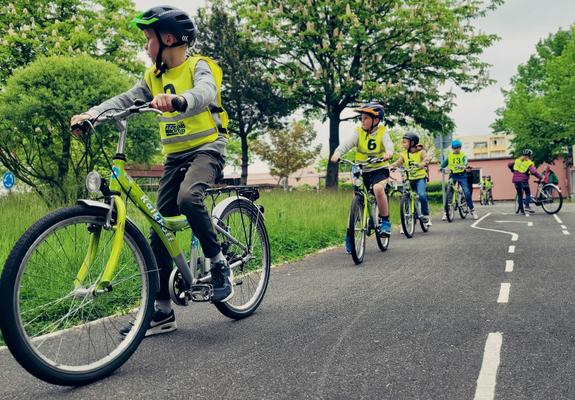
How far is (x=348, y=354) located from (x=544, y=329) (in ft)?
4.70

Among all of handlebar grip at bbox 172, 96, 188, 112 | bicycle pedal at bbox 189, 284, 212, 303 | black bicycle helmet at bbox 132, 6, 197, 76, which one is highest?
black bicycle helmet at bbox 132, 6, 197, 76

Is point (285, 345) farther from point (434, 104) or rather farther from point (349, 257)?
point (434, 104)

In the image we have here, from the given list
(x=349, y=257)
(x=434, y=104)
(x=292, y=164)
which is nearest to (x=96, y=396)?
(x=349, y=257)

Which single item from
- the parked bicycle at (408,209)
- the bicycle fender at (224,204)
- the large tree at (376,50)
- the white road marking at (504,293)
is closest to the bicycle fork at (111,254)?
the bicycle fender at (224,204)

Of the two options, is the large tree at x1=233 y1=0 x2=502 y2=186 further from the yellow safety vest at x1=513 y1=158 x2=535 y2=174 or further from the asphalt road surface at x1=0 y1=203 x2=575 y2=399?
the asphalt road surface at x1=0 y1=203 x2=575 y2=399

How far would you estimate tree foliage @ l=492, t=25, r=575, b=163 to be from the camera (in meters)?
37.8

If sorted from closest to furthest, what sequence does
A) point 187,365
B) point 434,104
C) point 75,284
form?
1. point 75,284
2. point 187,365
3. point 434,104

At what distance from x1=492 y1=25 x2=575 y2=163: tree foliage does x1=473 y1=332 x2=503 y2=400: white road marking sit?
3770 cm

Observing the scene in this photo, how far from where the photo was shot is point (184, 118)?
3820 mm

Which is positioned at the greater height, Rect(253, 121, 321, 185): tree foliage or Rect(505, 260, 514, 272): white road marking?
Rect(253, 121, 321, 185): tree foliage

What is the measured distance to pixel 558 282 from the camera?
5.68m

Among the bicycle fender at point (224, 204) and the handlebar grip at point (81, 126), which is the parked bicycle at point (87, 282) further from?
the bicycle fender at point (224, 204)

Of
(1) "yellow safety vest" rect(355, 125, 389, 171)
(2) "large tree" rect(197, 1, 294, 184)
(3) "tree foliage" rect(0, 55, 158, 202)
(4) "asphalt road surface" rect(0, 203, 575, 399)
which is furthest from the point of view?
(2) "large tree" rect(197, 1, 294, 184)

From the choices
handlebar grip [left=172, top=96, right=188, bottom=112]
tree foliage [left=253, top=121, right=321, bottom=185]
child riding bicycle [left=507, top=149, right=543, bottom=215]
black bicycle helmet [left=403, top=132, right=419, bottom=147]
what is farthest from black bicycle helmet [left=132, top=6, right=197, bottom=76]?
tree foliage [left=253, top=121, right=321, bottom=185]
